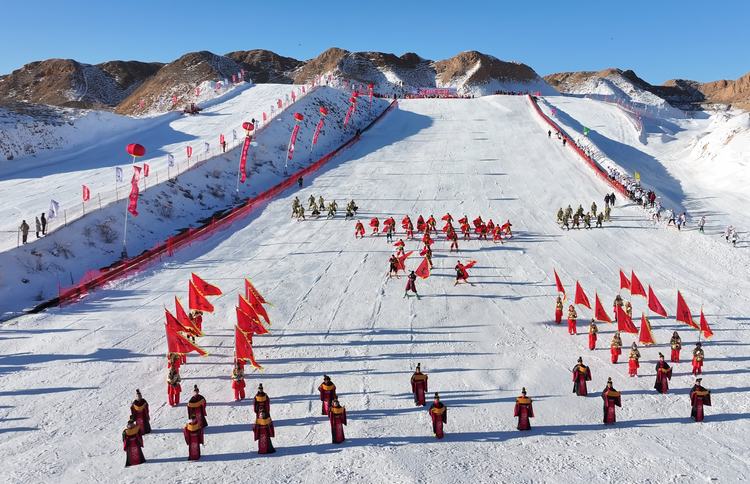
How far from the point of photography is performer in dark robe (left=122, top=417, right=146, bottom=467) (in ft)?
29.5

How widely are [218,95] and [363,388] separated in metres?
63.1

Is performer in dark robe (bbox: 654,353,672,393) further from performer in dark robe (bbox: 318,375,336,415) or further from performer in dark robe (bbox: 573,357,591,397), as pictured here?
performer in dark robe (bbox: 318,375,336,415)

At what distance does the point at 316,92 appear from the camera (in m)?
61.7

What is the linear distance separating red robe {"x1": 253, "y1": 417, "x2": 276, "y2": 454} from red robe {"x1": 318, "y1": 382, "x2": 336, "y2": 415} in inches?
65.3

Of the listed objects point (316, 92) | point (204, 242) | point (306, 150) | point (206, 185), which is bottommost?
point (204, 242)

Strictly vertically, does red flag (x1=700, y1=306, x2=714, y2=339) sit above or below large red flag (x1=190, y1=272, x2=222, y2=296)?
below

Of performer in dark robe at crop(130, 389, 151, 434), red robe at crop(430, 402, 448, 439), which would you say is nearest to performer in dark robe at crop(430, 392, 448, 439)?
red robe at crop(430, 402, 448, 439)

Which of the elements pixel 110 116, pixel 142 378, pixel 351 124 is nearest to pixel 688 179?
pixel 351 124

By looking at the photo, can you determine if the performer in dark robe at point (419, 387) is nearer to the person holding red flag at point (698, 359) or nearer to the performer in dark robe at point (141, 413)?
the performer in dark robe at point (141, 413)

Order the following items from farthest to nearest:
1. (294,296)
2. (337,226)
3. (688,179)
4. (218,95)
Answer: (218,95) < (688,179) < (337,226) < (294,296)

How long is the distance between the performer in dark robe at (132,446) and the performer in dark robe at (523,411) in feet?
25.3

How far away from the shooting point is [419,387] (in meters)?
11.3

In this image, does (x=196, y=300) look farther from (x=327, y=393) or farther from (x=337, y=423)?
(x=337, y=423)

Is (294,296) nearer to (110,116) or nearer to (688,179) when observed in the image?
(688,179)
